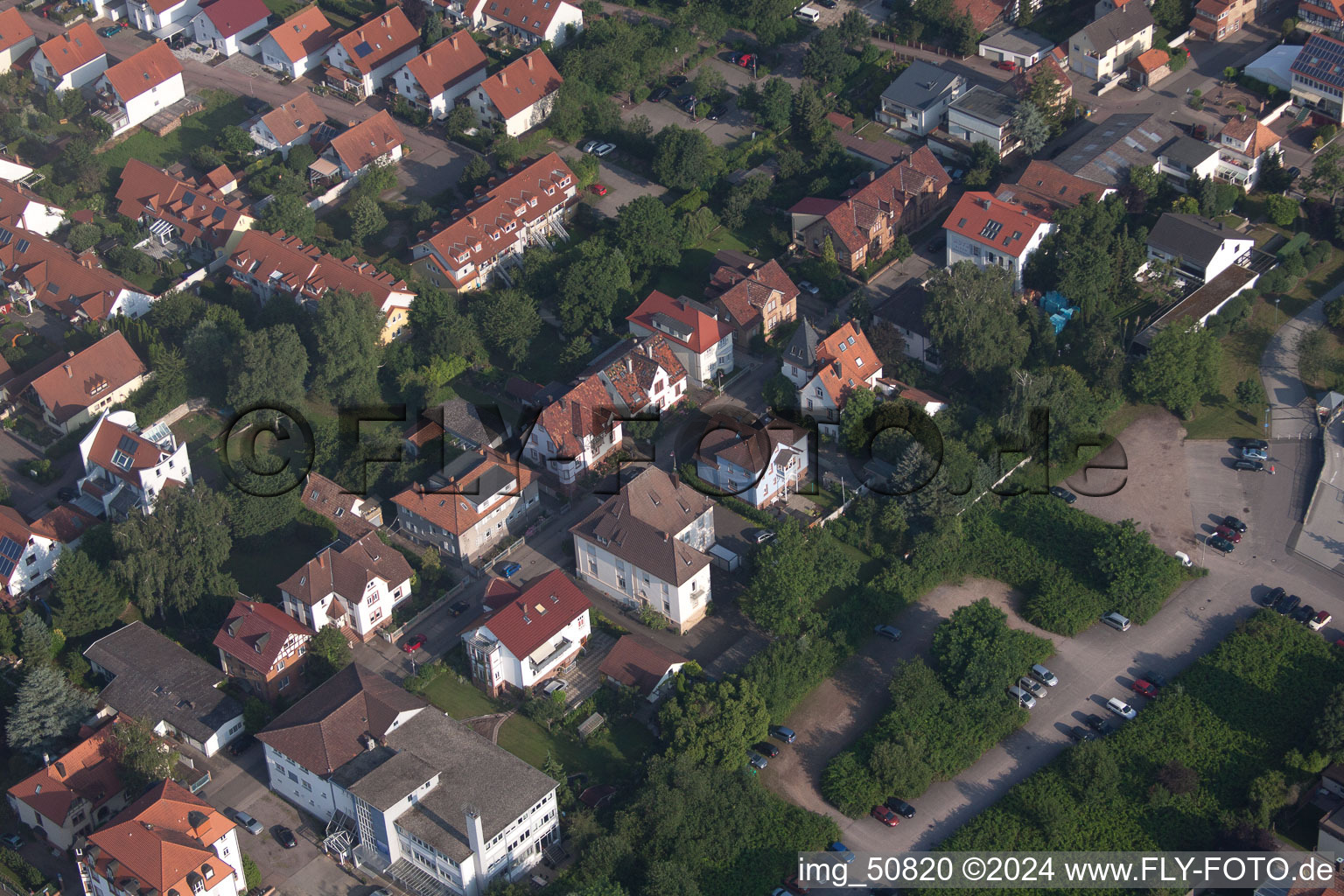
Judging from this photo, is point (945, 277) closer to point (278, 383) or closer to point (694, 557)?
point (694, 557)

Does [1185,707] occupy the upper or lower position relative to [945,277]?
lower

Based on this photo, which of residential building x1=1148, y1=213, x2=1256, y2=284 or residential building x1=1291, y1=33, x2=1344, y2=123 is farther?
residential building x1=1291, y1=33, x2=1344, y2=123

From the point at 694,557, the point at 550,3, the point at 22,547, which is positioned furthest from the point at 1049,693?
the point at 550,3

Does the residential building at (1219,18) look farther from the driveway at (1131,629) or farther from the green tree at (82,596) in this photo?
the green tree at (82,596)

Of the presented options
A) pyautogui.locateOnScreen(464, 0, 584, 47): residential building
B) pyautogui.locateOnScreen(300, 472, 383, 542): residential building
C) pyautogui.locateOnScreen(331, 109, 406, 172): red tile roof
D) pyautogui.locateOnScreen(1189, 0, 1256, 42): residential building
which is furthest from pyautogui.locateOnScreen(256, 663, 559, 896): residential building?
pyautogui.locateOnScreen(1189, 0, 1256, 42): residential building

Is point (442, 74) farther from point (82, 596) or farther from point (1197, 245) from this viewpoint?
point (1197, 245)

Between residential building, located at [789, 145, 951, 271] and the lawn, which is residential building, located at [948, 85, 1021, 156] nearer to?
residential building, located at [789, 145, 951, 271]
